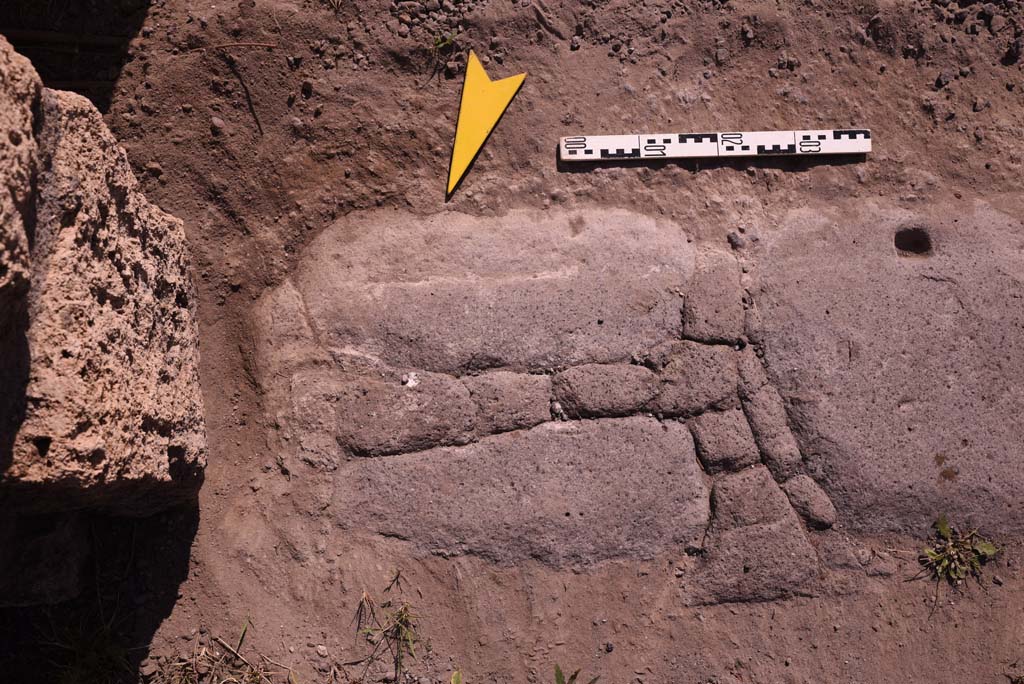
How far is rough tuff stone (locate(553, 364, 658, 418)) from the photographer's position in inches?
127

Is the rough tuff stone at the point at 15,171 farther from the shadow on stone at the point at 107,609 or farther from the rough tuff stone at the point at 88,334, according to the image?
the shadow on stone at the point at 107,609

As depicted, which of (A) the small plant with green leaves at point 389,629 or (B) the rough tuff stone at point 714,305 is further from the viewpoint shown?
(B) the rough tuff stone at point 714,305

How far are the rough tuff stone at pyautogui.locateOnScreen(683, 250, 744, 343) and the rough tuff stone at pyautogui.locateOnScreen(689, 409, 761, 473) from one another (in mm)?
335

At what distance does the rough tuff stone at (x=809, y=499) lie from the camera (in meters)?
3.26

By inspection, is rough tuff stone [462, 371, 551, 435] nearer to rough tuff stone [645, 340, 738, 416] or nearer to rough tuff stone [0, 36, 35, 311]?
rough tuff stone [645, 340, 738, 416]

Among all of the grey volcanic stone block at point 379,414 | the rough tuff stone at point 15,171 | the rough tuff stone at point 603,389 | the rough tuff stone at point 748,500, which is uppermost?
the rough tuff stone at point 15,171

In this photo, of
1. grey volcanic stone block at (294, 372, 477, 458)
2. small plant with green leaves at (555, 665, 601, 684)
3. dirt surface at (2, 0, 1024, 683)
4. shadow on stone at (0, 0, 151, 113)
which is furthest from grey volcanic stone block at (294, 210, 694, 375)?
small plant with green leaves at (555, 665, 601, 684)

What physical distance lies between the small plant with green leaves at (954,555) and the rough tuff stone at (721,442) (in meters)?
0.86

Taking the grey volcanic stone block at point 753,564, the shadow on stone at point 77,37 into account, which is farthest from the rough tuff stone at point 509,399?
the shadow on stone at point 77,37

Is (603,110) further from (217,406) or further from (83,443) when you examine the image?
(83,443)

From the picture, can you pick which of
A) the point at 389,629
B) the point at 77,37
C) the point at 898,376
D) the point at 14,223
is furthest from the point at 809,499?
the point at 77,37

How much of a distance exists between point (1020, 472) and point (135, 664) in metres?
3.66

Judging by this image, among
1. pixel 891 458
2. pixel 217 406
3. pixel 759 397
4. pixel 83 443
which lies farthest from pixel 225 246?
pixel 891 458

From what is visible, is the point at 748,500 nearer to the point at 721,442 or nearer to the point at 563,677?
the point at 721,442
